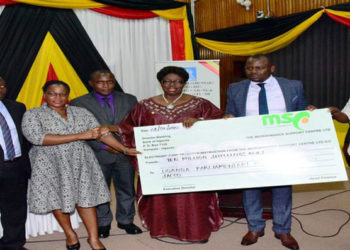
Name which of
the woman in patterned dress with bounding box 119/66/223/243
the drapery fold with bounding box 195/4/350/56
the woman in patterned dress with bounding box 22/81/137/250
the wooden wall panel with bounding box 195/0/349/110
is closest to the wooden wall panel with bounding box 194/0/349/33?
the wooden wall panel with bounding box 195/0/349/110

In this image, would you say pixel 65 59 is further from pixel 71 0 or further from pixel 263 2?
pixel 263 2

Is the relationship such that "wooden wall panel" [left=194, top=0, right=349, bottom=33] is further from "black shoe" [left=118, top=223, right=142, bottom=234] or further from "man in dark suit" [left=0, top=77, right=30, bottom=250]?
"man in dark suit" [left=0, top=77, right=30, bottom=250]

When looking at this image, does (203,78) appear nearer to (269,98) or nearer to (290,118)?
(269,98)

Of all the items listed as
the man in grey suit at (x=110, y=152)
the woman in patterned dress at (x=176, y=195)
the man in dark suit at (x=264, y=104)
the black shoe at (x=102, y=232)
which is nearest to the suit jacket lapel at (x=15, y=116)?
the man in grey suit at (x=110, y=152)

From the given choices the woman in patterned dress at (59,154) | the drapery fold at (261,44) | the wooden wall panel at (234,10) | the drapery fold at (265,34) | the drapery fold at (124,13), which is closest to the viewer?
the woman in patterned dress at (59,154)

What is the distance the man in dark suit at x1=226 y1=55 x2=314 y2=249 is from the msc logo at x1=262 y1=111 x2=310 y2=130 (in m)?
0.10

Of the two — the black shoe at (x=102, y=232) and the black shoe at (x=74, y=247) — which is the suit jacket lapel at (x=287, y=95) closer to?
the black shoe at (x=102, y=232)

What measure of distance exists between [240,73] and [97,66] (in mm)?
2365

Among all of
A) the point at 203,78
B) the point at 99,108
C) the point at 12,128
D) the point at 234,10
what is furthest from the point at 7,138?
the point at 234,10

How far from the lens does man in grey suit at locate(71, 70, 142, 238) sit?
120 inches

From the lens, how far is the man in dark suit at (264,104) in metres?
2.64

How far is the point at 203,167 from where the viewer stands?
265cm

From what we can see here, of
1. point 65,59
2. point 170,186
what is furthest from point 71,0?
point 170,186

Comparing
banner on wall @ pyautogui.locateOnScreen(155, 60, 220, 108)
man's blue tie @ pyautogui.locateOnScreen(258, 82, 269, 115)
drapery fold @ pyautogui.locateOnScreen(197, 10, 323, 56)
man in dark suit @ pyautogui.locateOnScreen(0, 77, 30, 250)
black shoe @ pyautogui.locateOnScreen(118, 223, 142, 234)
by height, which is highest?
drapery fold @ pyautogui.locateOnScreen(197, 10, 323, 56)
